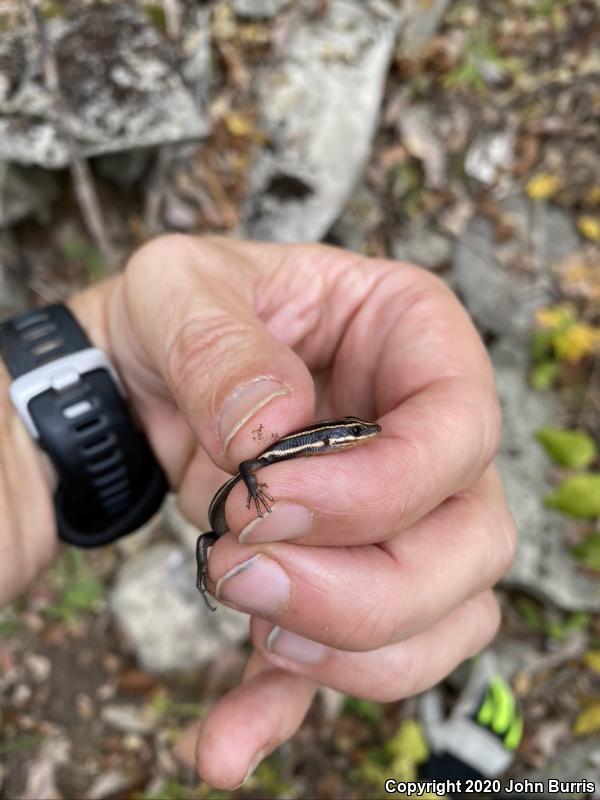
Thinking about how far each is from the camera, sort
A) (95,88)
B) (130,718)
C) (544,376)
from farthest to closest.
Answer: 1. (544,376)
2. (95,88)
3. (130,718)

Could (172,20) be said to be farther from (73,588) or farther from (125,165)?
(73,588)

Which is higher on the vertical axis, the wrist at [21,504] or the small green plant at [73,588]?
the wrist at [21,504]

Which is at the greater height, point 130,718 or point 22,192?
point 22,192

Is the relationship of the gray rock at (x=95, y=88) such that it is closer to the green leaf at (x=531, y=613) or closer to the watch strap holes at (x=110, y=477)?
the watch strap holes at (x=110, y=477)

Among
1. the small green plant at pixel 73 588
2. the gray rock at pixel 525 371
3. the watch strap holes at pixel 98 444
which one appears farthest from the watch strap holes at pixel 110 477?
the gray rock at pixel 525 371

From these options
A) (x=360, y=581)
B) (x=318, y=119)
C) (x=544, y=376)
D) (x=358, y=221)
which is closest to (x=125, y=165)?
(x=318, y=119)

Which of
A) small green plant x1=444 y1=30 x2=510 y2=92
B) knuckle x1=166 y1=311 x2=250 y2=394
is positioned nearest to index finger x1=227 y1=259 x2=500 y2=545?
knuckle x1=166 y1=311 x2=250 y2=394
